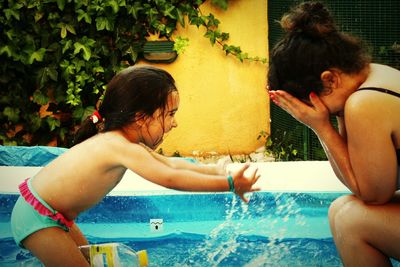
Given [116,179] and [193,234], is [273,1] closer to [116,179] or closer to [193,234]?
[193,234]

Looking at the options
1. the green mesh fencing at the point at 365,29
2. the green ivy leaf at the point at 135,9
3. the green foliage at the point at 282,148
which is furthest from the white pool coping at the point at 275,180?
the green ivy leaf at the point at 135,9

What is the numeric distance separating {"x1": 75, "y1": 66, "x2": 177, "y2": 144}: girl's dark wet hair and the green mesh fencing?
7.33ft

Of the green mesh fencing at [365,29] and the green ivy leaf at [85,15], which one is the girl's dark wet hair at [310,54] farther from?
the green ivy leaf at [85,15]

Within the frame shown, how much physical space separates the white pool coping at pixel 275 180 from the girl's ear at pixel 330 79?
1.64 m

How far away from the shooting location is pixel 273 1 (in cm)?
686

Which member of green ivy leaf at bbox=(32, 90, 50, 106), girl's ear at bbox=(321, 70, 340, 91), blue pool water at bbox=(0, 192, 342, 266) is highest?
girl's ear at bbox=(321, 70, 340, 91)

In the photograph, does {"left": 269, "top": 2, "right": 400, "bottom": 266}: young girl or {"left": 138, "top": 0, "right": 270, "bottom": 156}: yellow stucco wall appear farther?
{"left": 138, "top": 0, "right": 270, "bottom": 156}: yellow stucco wall

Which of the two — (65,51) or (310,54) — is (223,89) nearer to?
(65,51)

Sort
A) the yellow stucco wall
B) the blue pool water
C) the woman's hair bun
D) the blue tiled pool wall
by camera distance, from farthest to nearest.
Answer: the yellow stucco wall, the blue tiled pool wall, the blue pool water, the woman's hair bun

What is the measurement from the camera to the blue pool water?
13.9 ft

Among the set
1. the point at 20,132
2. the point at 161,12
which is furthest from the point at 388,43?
the point at 20,132

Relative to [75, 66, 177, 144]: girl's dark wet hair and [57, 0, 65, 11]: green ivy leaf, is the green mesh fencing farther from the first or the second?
[75, 66, 177, 144]: girl's dark wet hair

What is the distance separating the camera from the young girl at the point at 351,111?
2695 millimetres

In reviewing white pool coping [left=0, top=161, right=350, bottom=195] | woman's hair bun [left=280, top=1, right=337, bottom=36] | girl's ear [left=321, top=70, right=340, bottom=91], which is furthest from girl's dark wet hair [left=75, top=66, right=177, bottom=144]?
white pool coping [left=0, top=161, right=350, bottom=195]
